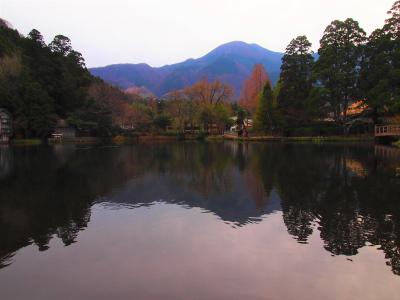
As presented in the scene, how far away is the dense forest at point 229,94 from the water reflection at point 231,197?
27125 millimetres

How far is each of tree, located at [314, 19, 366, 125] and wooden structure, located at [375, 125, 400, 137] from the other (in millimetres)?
6477

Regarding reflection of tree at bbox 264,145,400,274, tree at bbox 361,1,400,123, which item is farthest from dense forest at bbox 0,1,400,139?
reflection of tree at bbox 264,145,400,274

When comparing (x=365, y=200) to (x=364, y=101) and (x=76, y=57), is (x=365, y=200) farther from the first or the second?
(x=76, y=57)

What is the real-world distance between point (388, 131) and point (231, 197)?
32973mm

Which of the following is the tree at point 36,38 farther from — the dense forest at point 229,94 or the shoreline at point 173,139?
the shoreline at point 173,139

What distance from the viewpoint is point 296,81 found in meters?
52.1

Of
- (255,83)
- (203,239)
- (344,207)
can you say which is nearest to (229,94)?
(255,83)

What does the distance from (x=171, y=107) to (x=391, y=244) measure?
65.0 meters

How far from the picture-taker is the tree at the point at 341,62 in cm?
4703

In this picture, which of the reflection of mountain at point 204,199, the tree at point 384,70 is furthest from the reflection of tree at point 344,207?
the tree at point 384,70

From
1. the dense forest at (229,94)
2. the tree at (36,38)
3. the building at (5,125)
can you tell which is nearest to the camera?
the dense forest at (229,94)

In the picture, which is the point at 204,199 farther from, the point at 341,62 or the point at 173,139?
the point at 173,139

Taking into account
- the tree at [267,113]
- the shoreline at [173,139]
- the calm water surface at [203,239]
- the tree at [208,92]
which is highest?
the tree at [208,92]

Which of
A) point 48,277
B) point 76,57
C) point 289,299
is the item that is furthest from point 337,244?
point 76,57
